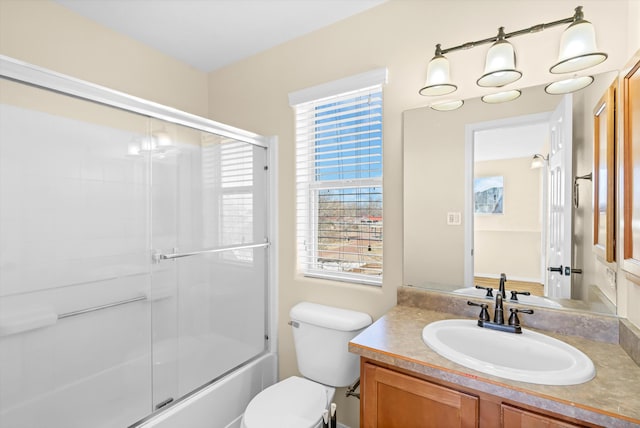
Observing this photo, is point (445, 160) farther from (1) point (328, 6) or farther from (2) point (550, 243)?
(1) point (328, 6)

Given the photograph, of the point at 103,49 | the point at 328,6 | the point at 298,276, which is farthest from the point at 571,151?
the point at 103,49

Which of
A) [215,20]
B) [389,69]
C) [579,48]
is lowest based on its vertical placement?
[579,48]

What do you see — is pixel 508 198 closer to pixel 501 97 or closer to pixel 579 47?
pixel 501 97

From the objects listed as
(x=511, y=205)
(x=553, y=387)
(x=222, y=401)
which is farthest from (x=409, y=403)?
(x=222, y=401)

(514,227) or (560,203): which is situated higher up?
(560,203)

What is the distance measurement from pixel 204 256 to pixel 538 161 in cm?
177

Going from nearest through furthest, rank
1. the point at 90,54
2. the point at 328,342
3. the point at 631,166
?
the point at 631,166, the point at 328,342, the point at 90,54

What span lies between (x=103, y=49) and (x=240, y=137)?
1.01 metres

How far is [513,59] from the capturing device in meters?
1.35

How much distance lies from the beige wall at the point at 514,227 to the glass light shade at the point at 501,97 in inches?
11.0

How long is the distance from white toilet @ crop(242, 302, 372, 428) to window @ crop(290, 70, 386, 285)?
0.30 metres

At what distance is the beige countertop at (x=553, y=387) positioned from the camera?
81 centimetres

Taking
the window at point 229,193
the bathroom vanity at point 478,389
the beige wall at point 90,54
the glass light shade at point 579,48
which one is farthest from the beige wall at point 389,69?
the bathroom vanity at point 478,389

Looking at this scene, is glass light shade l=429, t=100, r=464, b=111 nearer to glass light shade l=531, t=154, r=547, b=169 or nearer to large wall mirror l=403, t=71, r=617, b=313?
large wall mirror l=403, t=71, r=617, b=313
